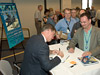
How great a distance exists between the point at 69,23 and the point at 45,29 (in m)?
1.84

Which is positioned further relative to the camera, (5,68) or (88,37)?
(88,37)

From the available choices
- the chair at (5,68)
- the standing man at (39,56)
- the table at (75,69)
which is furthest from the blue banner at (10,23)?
the table at (75,69)

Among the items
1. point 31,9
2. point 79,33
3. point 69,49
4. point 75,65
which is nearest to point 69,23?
point 79,33

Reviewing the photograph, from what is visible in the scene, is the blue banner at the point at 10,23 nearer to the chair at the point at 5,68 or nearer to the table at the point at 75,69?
the chair at the point at 5,68

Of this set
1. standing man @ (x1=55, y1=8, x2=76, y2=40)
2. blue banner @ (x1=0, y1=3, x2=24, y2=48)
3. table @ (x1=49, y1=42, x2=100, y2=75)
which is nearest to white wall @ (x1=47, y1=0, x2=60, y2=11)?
standing man @ (x1=55, y1=8, x2=76, y2=40)

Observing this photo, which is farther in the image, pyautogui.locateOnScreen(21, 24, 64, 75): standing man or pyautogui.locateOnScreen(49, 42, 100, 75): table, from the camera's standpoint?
pyautogui.locateOnScreen(49, 42, 100, 75): table

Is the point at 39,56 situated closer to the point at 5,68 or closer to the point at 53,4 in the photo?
the point at 5,68

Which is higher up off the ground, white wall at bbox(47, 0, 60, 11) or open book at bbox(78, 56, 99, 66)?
white wall at bbox(47, 0, 60, 11)

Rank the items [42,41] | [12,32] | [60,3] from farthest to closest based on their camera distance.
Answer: [60,3], [12,32], [42,41]

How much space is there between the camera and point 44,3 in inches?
279

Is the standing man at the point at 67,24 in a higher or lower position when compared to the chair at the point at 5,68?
higher

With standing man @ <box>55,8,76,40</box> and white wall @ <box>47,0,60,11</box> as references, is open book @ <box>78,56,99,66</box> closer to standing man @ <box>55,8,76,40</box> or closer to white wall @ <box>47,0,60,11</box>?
standing man @ <box>55,8,76,40</box>

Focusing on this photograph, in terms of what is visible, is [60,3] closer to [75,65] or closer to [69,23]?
[69,23]

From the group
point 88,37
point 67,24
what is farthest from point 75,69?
point 67,24
